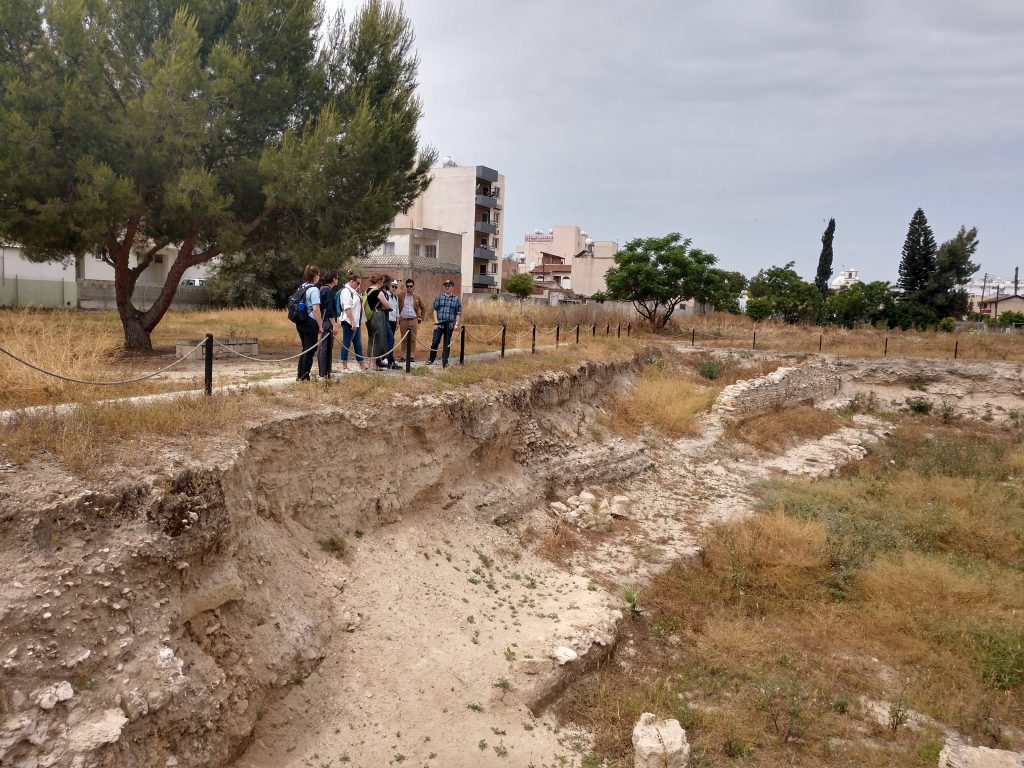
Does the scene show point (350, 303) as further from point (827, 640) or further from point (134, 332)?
point (827, 640)

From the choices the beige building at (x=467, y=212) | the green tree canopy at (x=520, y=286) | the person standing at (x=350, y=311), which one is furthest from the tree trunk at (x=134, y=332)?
the beige building at (x=467, y=212)

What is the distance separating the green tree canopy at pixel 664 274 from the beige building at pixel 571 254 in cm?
3375

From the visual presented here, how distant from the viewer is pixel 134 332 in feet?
44.9

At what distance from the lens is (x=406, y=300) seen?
456 inches

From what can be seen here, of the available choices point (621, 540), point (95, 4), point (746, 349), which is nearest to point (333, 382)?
point (621, 540)

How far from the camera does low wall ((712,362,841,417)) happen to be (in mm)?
18516

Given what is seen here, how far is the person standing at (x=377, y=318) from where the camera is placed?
34.2 feet

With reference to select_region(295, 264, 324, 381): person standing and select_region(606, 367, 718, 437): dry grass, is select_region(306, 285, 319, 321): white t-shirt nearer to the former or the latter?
select_region(295, 264, 324, 381): person standing

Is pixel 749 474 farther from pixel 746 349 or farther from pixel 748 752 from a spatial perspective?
pixel 746 349

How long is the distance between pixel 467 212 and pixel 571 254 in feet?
100

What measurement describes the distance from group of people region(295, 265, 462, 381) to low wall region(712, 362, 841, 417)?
362 inches

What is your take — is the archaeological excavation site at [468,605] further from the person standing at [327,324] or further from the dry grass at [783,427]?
the dry grass at [783,427]

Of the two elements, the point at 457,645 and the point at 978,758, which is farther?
the point at 457,645

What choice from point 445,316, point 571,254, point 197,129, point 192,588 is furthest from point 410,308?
point 571,254
